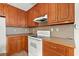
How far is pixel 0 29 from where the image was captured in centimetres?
124

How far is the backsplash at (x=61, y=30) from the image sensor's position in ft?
4.36

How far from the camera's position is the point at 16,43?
1.30m

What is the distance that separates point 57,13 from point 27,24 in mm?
477

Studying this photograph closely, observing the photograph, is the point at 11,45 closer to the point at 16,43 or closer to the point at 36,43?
the point at 16,43

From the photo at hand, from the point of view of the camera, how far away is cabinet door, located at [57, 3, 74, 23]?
1.19 m

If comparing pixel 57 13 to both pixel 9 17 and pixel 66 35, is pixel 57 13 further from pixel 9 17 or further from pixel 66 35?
pixel 9 17

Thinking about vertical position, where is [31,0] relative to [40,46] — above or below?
above

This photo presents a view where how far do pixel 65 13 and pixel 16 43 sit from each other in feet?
2.06

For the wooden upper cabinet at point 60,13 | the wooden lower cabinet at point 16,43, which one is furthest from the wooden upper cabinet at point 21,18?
the wooden upper cabinet at point 60,13

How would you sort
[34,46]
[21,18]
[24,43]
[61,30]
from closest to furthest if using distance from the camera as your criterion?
1. [21,18]
2. [24,43]
3. [34,46]
4. [61,30]

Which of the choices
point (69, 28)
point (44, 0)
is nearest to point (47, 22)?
point (69, 28)

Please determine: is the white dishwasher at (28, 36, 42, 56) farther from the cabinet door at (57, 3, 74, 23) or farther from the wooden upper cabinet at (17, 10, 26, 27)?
the cabinet door at (57, 3, 74, 23)

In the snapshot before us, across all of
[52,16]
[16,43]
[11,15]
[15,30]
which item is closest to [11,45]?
[16,43]

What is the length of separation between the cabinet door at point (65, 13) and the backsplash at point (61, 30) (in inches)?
4.6
